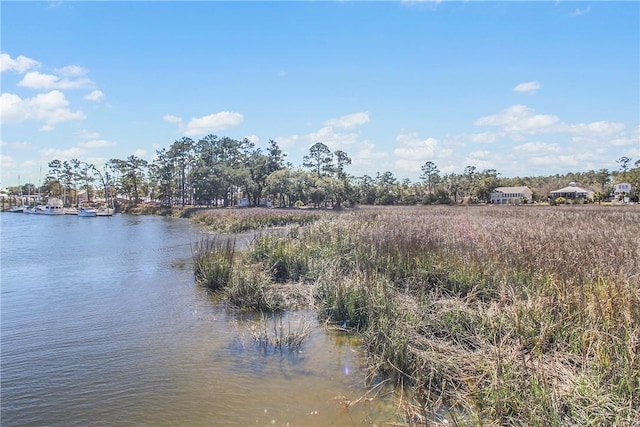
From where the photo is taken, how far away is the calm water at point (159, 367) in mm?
4812

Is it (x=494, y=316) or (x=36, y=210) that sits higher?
(x=36, y=210)

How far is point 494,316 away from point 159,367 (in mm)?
5400

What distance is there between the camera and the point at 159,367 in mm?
6160

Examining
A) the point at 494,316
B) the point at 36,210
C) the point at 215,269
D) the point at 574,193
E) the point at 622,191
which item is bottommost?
the point at 215,269

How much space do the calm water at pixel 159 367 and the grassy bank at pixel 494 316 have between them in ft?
2.25

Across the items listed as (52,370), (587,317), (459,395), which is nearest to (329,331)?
(459,395)

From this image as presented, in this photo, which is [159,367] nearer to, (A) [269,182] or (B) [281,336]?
(B) [281,336]

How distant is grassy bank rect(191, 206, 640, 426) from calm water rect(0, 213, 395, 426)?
685mm

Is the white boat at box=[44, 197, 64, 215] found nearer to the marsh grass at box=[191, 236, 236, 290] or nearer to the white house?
the marsh grass at box=[191, 236, 236, 290]

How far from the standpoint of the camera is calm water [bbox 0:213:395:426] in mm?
4812

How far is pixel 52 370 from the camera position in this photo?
6.17 metres

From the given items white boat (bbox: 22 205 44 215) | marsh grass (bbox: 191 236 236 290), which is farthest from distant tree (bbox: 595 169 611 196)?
white boat (bbox: 22 205 44 215)

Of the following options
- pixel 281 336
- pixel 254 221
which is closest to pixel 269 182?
pixel 254 221

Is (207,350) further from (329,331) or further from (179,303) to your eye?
(179,303)
